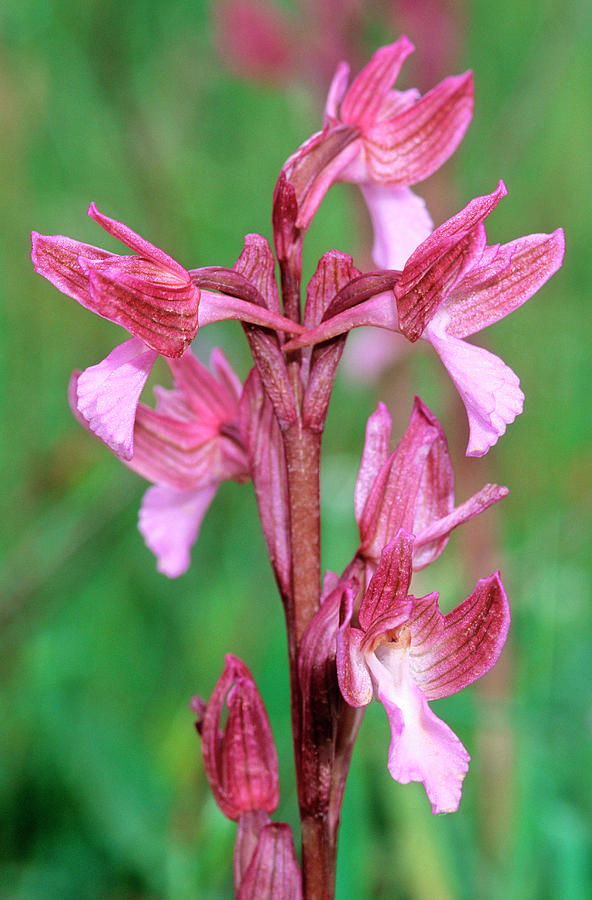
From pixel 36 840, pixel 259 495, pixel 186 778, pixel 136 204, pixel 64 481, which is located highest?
pixel 136 204

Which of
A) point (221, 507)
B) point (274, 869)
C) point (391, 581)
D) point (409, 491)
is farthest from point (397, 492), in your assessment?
point (221, 507)

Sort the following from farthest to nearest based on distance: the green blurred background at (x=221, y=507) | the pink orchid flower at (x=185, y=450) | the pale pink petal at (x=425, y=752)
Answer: the green blurred background at (x=221, y=507), the pink orchid flower at (x=185, y=450), the pale pink petal at (x=425, y=752)

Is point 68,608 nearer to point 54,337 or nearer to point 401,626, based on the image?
point 54,337

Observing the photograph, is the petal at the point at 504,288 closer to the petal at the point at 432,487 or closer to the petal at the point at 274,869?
the petal at the point at 432,487

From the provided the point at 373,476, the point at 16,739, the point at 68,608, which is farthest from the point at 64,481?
the point at 373,476

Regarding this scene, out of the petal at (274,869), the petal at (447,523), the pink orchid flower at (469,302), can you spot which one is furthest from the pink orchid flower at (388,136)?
the petal at (274,869)

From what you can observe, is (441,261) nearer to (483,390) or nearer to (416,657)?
(483,390)
